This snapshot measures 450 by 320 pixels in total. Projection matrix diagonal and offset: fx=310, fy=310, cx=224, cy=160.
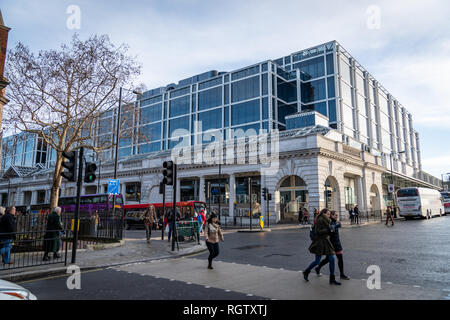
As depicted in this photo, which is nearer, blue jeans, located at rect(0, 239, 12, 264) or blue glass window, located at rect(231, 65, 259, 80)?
blue jeans, located at rect(0, 239, 12, 264)

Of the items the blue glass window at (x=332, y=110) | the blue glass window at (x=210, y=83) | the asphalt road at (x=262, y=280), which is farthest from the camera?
the blue glass window at (x=210, y=83)

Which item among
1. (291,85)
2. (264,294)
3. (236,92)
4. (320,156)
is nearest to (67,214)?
(264,294)

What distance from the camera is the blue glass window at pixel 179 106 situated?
67.4 m

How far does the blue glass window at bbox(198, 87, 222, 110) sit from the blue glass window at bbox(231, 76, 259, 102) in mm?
3366

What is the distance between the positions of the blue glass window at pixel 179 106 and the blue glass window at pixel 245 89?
38.5ft

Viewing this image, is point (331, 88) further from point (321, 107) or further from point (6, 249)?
point (6, 249)

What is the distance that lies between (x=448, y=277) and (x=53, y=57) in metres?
17.8

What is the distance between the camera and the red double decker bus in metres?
28.6

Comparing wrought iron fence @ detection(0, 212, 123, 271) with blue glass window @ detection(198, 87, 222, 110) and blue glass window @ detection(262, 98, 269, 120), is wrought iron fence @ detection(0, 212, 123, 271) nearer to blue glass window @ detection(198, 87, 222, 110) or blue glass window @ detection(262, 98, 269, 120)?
blue glass window @ detection(262, 98, 269, 120)

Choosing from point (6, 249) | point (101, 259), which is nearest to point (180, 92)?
point (101, 259)

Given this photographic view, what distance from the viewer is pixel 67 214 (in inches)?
547

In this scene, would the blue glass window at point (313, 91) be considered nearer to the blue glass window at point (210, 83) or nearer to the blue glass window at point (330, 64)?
the blue glass window at point (330, 64)

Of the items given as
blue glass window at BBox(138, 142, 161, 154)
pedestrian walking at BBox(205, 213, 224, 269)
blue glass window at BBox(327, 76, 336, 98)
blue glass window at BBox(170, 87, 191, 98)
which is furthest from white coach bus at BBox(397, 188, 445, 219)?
blue glass window at BBox(138, 142, 161, 154)

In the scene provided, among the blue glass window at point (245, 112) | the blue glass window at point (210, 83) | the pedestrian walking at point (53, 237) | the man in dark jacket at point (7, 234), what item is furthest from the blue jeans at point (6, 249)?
the blue glass window at point (210, 83)
